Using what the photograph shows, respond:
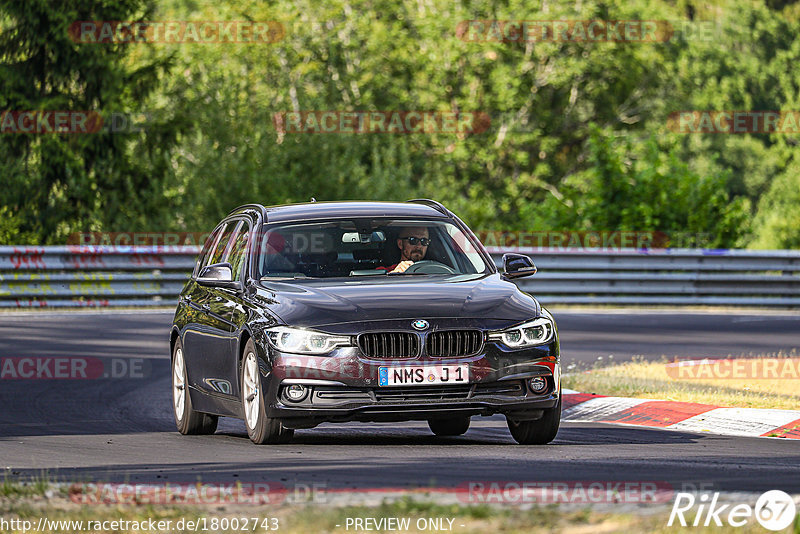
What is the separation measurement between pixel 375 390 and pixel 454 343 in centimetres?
56

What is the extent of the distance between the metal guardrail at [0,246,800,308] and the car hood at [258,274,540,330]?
15159 mm

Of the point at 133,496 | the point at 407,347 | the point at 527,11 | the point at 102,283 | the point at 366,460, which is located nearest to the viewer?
the point at 133,496

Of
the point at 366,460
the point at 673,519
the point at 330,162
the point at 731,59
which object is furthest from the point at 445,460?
the point at 731,59

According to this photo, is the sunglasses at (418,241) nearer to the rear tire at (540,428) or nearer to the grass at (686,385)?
the rear tire at (540,428)

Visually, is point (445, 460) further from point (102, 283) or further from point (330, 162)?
point (330, 162)

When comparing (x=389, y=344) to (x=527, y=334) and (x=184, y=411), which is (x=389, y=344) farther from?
(x=184, y=411)

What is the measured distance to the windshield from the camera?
10.9m

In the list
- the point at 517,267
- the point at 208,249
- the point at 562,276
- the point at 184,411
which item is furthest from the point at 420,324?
the point at 562,276

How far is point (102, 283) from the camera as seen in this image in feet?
84.6

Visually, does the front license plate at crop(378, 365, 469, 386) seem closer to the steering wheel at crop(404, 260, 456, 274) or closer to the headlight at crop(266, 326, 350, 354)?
the headlight at crop(266, 326, 350, 354)

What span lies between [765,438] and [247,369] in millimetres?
3561

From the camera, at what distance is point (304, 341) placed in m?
9.71

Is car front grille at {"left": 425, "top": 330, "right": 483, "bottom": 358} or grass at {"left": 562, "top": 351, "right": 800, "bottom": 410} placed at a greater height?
car front grille at {"left": 425, "top": 330, "right": 483, "bottom": 358}

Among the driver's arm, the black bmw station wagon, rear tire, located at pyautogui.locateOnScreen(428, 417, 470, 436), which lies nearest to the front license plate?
the black bmw station wagon
